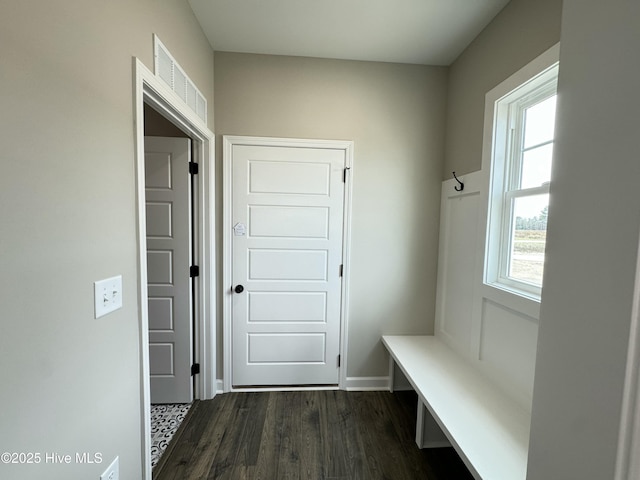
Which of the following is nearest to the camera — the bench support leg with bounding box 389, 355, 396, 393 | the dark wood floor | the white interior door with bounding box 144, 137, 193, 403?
the dark wood floor

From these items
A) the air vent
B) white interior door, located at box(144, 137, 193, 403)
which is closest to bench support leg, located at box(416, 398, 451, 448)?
white interior door, located at box(144, 137, 193, 403)

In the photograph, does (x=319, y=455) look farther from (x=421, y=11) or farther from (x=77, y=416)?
(x=421, y=11)

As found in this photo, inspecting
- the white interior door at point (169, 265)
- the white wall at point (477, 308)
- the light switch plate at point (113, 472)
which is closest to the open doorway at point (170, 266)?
the white interior door at point (169, 265)

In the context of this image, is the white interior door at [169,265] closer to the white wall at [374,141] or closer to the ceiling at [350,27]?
the white wall at [374,141]

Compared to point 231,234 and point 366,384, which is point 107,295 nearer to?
point 231,234

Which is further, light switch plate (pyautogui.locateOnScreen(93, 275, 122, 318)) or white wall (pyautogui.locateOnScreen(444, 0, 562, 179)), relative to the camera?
white wall (pyautogui.locateOnScreen(444, 0, 562, 179))

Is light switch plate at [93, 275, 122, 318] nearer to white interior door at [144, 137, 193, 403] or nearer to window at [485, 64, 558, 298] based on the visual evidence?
white interior door at [144, 137, 193, 403]

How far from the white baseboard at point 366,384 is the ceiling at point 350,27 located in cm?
272

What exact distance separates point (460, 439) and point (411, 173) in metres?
1.85

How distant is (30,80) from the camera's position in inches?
27.9

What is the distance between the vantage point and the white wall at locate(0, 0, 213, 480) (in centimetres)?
69

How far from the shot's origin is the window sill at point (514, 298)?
1.38 m

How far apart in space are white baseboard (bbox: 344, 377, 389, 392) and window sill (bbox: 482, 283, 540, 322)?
47.9 inches

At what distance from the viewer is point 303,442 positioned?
181 centimetres
